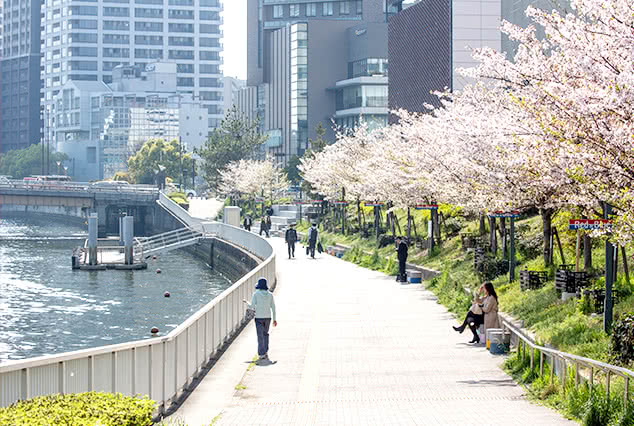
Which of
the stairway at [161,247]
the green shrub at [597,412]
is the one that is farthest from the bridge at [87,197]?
the green shrub at [597,412]

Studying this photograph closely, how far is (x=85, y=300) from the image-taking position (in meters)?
49.7

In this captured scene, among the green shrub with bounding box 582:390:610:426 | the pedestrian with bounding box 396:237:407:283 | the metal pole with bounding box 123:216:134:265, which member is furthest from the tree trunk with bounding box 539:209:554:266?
the metal pole with bounding box 123:216:134:265

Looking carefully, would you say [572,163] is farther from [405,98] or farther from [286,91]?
[286,91]

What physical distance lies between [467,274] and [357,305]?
3.80m

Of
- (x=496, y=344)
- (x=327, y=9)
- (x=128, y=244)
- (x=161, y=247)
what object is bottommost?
(x=161, y=247)

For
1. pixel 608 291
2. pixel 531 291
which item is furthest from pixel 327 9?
pixel 608 291

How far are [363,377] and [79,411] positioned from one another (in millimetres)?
8137

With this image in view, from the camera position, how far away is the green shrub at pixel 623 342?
13.8 metres

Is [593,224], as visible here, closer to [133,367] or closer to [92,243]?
[133,367]

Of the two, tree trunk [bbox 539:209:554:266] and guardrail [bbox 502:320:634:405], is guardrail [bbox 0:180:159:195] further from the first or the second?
guardrail [bbox 502:320:634:405]

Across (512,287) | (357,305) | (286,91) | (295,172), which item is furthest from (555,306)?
(286,91)

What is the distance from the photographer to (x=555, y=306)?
64.8 ft

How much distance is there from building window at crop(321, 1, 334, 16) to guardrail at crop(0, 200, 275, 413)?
150434mm

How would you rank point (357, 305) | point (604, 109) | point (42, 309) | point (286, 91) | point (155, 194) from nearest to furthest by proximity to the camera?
point (604, 109)
point (357, 305)
point (42, 309)
point (155, 194)
point (286, 91)
